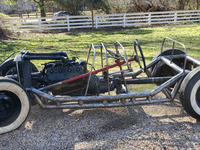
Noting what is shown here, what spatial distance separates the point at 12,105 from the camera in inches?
159

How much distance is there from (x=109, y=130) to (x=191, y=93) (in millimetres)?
1726

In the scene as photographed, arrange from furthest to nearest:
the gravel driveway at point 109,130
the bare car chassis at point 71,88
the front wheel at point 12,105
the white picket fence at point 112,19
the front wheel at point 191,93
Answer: the white picket fence at point 112,19, the front wheel at point 191,93, the bare car chassis at point 71,88, the front wheel at point 12,105, the gravel driveway at point 109,130

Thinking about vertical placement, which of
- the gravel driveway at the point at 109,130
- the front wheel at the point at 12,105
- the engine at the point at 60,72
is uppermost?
the engine at the point at 60,72

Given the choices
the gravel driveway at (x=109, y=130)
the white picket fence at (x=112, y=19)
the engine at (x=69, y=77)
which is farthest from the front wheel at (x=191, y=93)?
the white picket fence at (x=112, y=19)

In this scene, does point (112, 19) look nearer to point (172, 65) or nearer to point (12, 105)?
point (172, 65)

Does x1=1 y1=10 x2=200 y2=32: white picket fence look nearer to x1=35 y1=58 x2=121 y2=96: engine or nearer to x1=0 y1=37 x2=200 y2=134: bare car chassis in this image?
x1=0 y1=37 x2=200 y2=134: bare car chassis

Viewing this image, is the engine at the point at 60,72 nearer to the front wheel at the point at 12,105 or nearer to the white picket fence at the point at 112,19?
the front wheel at the point at 12,105

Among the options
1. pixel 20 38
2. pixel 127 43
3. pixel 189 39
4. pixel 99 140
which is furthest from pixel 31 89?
pixel 20 38

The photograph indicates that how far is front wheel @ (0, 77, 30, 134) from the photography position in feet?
12.6

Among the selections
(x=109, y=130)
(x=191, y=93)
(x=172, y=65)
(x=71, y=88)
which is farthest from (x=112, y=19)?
(x=109, y=130)

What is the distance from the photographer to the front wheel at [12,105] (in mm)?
3852

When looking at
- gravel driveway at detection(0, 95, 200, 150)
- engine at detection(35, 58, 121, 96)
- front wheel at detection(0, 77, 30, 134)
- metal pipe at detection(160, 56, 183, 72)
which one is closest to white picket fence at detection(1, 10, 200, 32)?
metal pipe at detection(160, 56, 183, 72)

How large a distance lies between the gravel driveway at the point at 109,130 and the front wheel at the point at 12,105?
0.23 m

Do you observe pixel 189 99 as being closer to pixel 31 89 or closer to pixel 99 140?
pixel 99 140
